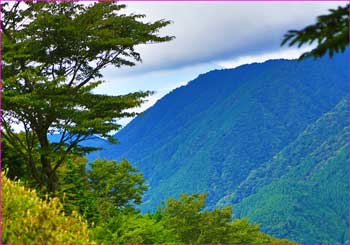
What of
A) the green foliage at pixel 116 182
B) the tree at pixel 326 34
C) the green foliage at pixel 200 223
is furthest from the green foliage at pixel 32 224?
the green foliage at pixel 200 223

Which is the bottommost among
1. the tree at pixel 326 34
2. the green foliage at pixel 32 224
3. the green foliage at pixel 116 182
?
the green foliage at pixel 32 224

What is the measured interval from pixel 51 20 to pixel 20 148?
6.05 m

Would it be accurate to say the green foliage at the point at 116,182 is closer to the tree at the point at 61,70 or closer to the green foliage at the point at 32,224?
the tree at the point at 61,70

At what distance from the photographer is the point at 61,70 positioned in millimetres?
27703

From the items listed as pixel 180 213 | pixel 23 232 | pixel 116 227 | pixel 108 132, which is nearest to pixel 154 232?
pixel 116 227

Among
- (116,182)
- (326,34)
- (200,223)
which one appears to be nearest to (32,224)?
(326,34)

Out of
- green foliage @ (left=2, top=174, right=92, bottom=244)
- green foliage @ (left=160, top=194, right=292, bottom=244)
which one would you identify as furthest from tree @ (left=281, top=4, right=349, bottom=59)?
green foliage @ (left=160, top=194, right=292, bottom=244)

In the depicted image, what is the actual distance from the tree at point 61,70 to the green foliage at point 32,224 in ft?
34.1

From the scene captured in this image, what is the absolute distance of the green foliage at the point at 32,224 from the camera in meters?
12.9

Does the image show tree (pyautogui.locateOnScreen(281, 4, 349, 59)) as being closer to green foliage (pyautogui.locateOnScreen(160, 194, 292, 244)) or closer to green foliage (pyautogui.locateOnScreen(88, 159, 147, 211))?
green foliage (pyautogui.locateOnScreen(88, 159, 147, 211))

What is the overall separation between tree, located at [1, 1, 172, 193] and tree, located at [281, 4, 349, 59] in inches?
734

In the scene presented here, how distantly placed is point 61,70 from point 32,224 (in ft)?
51.2

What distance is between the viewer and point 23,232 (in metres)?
13.1

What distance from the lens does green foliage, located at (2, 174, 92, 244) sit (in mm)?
12938
